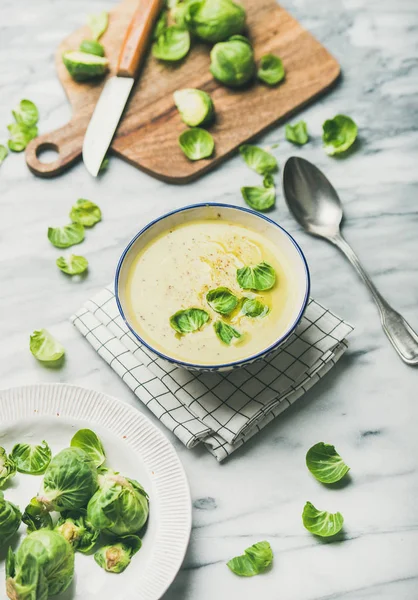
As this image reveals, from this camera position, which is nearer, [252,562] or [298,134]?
[252,562]

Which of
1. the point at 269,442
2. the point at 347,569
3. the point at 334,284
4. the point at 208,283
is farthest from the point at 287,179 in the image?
the point at 347,569

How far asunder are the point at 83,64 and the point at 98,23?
0.97 ft

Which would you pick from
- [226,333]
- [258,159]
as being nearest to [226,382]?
[226,333]

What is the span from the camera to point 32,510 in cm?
176

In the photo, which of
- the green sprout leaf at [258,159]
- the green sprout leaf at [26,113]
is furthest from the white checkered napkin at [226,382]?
the green sprout leaf at [26,113]

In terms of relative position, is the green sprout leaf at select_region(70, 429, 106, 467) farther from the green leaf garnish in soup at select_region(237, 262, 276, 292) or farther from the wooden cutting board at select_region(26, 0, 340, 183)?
the wooden cutting board at select_region(26, 0, 340, 183)

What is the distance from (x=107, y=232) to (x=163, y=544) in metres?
1.07

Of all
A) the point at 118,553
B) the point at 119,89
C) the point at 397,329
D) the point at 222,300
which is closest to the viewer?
the point at 118,553

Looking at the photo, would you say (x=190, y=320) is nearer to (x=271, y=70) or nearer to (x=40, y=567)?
(x=40, y=567)

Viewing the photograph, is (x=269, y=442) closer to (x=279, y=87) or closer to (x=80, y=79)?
(x=279, y=87)

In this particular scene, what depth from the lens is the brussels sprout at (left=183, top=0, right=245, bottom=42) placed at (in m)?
2.58

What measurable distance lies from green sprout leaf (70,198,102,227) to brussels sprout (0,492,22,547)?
0.97 meters

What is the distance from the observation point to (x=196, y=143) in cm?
246

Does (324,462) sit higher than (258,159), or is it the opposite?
(258,159)
